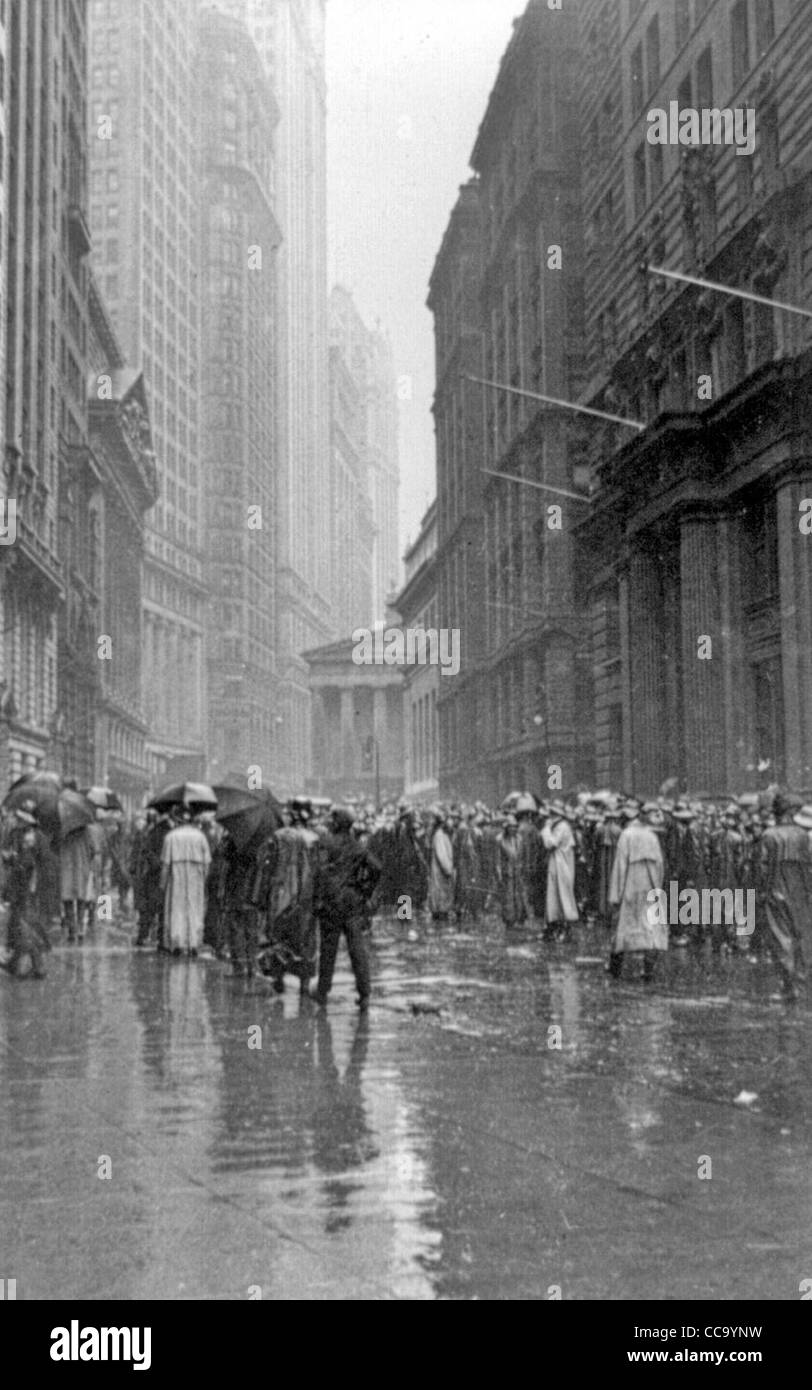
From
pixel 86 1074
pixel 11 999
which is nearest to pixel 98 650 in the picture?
pixel 11 999

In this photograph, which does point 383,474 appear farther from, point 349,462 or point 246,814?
point 246,814

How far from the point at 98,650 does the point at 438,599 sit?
17.1 metres

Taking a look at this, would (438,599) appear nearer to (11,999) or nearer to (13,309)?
(13,309)

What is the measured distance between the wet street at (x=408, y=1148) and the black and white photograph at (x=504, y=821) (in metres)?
0.04

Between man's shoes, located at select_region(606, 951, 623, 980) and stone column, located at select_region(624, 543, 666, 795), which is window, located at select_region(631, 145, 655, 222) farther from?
man's shoes, located at select_region(606, 951, 623, 980)

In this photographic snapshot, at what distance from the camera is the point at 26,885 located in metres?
15.2

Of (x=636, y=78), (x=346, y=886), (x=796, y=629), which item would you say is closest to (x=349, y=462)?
(x=636, y=78)

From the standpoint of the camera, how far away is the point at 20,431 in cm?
4844

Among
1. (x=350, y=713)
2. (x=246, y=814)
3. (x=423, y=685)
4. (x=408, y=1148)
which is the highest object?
(x=350, y=713)

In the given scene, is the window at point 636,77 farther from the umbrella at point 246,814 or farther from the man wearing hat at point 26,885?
the man wearing hat at point 26,885

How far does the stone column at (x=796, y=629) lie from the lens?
24031 mm

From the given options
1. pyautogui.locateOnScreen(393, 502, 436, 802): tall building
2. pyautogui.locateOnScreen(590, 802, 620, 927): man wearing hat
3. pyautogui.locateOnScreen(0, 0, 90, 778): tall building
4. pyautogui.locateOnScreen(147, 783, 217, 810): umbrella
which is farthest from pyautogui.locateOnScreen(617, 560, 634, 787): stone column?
pyautogui.locateOnScreen(393, 502, 436, 802): tall building

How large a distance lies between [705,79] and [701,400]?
598cm

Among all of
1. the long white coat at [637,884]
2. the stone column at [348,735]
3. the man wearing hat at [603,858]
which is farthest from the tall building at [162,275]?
the long white coat at [637,884]
